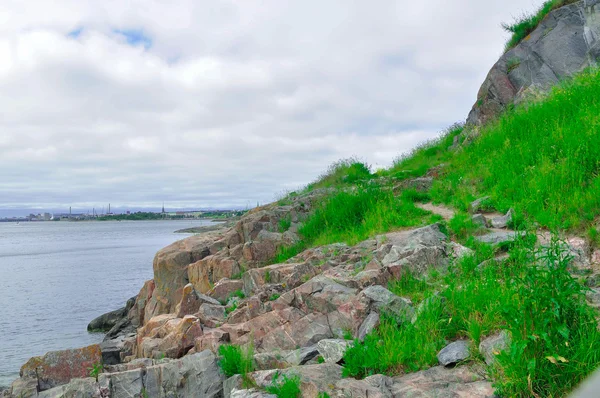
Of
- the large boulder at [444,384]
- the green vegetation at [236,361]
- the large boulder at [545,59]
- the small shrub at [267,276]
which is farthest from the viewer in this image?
the large boulder at [545,59]

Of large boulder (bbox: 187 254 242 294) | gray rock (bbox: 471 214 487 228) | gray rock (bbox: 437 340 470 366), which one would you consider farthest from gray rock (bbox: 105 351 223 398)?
large boulder (bbox: 187 254 242 294)

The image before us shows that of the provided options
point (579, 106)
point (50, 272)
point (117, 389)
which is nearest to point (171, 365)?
point (117, 389)

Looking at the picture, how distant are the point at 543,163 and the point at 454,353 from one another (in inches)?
266

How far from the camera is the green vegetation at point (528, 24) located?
2029 cm

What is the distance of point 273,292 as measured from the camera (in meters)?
10.2

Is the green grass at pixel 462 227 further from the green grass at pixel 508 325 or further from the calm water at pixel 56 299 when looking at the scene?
the calm water at pixel 56 299

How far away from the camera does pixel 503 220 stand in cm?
992

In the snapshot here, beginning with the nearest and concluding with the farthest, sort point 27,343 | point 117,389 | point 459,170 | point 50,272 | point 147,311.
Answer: point 117,389
point 459,170
point 147,311
point 27,343
point 50,272

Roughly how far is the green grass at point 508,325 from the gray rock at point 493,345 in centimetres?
11

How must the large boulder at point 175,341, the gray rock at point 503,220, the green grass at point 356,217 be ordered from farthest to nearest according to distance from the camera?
the green grass at point 356,217, the gray rock at point 503,220, the large boulder at point 175,341

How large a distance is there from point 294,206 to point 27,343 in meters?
15.3

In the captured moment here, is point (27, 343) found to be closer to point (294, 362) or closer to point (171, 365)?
point (171, 365)

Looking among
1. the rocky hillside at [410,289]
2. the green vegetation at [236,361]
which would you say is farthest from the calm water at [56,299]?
the green vegetation at [236,361]

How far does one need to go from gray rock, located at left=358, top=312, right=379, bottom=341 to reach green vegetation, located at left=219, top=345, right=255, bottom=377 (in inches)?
61.0
